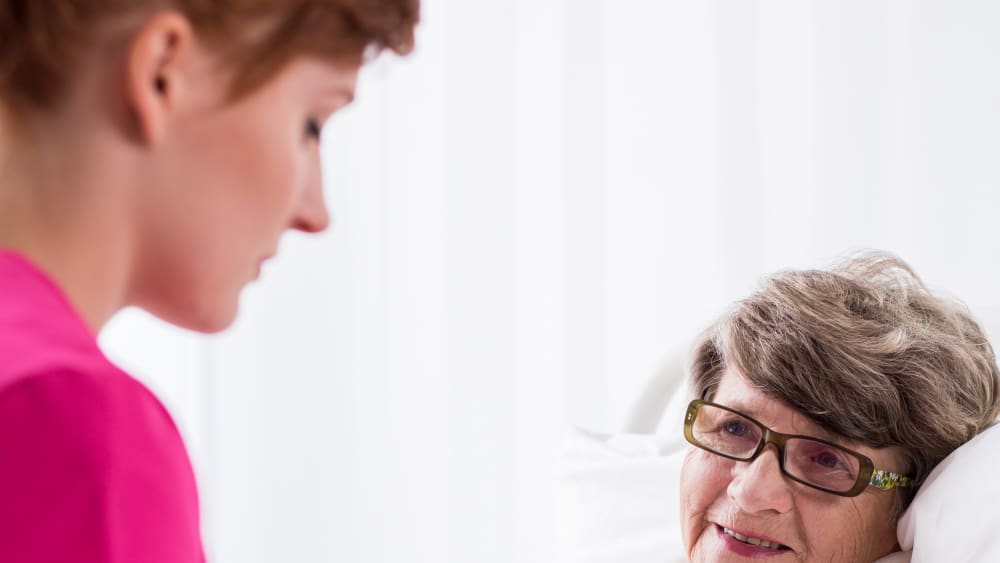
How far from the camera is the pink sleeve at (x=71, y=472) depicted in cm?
41

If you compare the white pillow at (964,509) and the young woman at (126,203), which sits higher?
the young woman at (126,203)

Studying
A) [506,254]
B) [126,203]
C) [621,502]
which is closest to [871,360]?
[621,502]

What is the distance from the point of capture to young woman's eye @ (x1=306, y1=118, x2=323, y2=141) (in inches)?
20.8

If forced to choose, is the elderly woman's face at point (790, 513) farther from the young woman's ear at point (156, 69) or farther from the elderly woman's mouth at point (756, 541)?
the young woman's ear at point (156, 69)

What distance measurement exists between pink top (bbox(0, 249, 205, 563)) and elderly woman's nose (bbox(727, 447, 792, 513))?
102 centimetres

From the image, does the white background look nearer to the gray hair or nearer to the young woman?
the gray hair

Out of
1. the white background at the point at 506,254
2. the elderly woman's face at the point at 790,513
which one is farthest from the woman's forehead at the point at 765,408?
the white background at the point at 506,254

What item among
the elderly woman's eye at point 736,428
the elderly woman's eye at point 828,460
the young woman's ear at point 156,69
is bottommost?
the elderly woman's eye at point 828,460

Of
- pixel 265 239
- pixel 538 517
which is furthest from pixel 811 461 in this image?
pixel 538 517

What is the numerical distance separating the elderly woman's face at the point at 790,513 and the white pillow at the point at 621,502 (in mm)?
307

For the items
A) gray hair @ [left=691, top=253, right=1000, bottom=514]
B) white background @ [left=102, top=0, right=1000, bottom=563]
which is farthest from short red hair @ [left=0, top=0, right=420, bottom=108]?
white background @ [left=102, top=0, right=1000, bottom=563]

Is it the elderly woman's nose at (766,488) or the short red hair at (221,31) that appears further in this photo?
the elderly woman's nose at (766,488)

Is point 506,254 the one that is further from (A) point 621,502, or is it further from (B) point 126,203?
(B) point 126,203

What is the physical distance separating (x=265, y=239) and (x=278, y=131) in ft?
0.18
